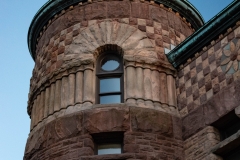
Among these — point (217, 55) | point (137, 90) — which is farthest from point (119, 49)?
point (217, 55)

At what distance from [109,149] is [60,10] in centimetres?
507

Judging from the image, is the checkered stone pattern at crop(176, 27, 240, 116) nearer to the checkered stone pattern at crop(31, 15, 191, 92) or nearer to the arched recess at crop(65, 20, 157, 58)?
the checkered stone pattern at crop(31, 15, 191, 92)

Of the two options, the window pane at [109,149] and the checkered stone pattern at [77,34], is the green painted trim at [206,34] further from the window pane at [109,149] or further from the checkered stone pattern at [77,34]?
the window pane at [109,149]

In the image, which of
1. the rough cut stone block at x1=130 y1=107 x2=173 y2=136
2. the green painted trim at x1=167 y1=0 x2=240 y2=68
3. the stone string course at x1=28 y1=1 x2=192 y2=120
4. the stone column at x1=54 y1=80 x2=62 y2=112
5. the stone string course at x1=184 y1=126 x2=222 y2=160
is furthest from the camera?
the stone string course at x1=28 y1=1 x2=192 y2=120

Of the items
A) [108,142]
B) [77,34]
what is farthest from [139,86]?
[77,34]

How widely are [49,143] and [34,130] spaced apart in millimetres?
1227

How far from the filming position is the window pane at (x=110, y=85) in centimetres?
1353

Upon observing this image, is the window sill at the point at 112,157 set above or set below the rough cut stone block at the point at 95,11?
below

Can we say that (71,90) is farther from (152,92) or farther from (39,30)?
(39,30)

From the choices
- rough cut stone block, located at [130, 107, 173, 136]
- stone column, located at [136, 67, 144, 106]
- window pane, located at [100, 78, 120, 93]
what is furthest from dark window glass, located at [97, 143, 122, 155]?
window pane, located at [100, 78, 120, 93]

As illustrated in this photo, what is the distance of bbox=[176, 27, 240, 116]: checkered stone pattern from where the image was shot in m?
12.4

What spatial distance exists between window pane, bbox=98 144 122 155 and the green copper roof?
15.8 ft

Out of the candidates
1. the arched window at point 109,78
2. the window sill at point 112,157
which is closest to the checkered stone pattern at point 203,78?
the arched window at point 109,78

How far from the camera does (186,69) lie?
1369 cm
